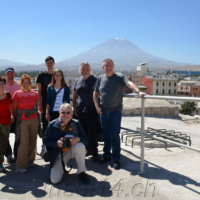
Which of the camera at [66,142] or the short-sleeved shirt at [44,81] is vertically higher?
the short-sleeved shirt at [44,81]

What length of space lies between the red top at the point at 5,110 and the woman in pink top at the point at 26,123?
0.35 ft

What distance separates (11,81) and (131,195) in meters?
3.03

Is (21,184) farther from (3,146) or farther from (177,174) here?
(177,174)

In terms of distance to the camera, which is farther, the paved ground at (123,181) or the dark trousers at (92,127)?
the dark trousers at (92,127)

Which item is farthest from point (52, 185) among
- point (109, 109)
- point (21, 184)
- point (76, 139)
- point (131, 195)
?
point (109, 109)

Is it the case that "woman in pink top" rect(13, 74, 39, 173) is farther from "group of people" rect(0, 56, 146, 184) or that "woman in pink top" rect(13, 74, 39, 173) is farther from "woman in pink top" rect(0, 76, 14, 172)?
"woman in pink top" rect(0, 76, 14, 172)

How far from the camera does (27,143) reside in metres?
3.49

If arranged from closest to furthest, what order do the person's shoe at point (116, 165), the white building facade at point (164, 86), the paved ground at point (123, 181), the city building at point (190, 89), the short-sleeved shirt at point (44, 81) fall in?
the paved ground at point (123, 181) → the person's shoe at point (116, 165) → the short-sleeved shirt at point (44, 81) → the white building facade at point (164, 86) → the city building at point (190, 89)

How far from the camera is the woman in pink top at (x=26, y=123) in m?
3.43

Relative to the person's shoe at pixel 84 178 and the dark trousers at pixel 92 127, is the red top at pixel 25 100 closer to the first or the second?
the dark trousers at pixel 92 127

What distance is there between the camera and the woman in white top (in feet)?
12.1

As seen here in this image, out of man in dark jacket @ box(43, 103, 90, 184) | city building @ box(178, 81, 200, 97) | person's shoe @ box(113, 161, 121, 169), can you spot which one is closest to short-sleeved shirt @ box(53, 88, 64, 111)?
man in dark jacket @ box(43, 103, 90, 184)

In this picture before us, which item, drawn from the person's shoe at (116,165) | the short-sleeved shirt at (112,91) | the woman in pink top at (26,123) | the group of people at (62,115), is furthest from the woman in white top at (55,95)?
the person's shoe at (116,165)

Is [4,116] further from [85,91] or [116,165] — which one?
[116,165]
